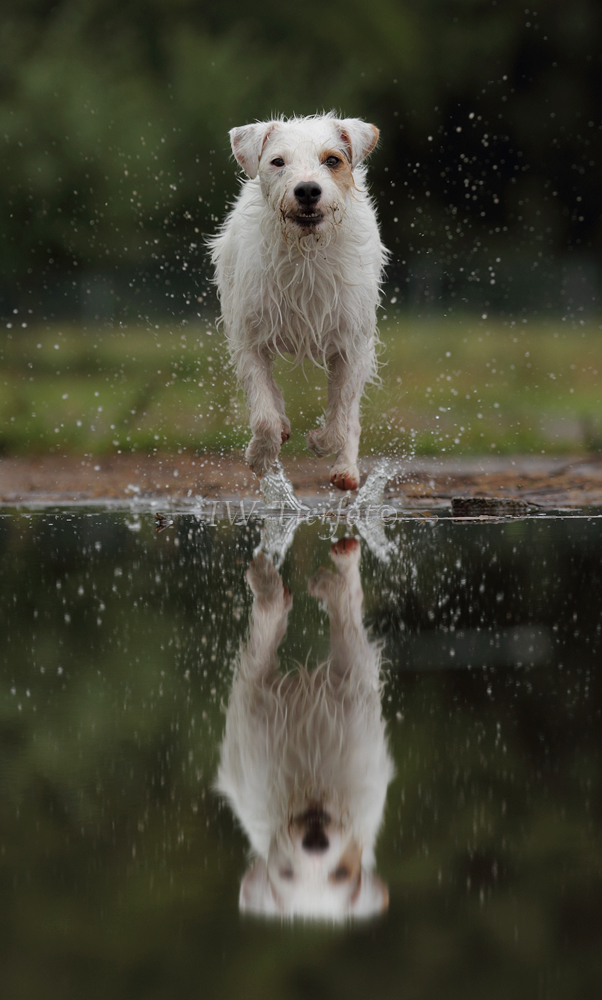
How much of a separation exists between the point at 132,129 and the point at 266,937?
1690cm

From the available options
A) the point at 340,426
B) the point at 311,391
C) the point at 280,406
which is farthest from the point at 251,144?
the point at 311,391

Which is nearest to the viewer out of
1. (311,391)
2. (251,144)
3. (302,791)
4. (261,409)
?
(302,791)

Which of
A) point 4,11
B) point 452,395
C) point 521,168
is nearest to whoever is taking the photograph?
point 452,395

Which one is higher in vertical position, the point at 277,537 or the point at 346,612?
the point at 277,537

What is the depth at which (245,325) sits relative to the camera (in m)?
7.03

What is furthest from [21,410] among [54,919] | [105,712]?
[54,919]

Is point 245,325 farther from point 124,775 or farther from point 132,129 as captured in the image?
point 132,129

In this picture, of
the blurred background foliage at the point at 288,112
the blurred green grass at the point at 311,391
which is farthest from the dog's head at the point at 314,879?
the blurred background foliage at the point at 288,112

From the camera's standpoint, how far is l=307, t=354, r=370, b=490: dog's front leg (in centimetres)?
725

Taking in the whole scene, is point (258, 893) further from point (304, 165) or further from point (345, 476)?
point (345, 476)

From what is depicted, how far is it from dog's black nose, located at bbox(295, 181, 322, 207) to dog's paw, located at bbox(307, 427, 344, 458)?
1632 millimetres

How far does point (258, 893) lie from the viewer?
8.07 feet

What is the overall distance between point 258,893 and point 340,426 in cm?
494

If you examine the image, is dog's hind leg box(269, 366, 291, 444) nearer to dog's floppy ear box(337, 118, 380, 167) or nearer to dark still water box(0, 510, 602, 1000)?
dog's floppy ear box(337, 118, 380, 167)
